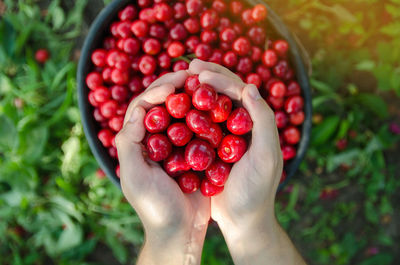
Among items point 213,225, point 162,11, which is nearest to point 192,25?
point 162,11

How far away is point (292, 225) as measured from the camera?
9.85ft

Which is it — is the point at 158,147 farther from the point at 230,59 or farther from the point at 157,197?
the point at 230,59

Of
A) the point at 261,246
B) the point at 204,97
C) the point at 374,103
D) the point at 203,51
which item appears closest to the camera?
the point at 204,97

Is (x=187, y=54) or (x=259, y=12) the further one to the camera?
(x=187, y=54)

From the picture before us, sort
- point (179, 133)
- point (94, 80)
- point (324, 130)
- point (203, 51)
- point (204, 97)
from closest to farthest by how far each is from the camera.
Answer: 1. point (204, 97)
2. point (179, 133)
3. point (203, 51)
4. point (94, 80)
5. point (324, 130)

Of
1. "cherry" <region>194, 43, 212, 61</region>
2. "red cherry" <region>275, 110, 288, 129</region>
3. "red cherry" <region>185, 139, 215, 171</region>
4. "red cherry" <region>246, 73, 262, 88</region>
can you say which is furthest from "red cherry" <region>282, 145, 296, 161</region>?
"cherry" <region>194, 43, 212, 61</region>

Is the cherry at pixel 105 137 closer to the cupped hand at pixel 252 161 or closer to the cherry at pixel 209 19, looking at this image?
the cupped hand at pixel 252 161

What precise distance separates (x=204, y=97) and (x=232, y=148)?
0.29 meters

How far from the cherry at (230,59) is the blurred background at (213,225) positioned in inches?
35.9

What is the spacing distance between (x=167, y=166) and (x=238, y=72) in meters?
0.77

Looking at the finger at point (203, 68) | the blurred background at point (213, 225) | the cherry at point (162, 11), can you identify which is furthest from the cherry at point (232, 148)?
the blurred background at point (213, 225)

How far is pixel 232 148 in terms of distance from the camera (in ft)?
5.32

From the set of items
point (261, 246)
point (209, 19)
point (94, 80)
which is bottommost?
point (261, 246)

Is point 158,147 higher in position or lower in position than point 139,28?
lower
